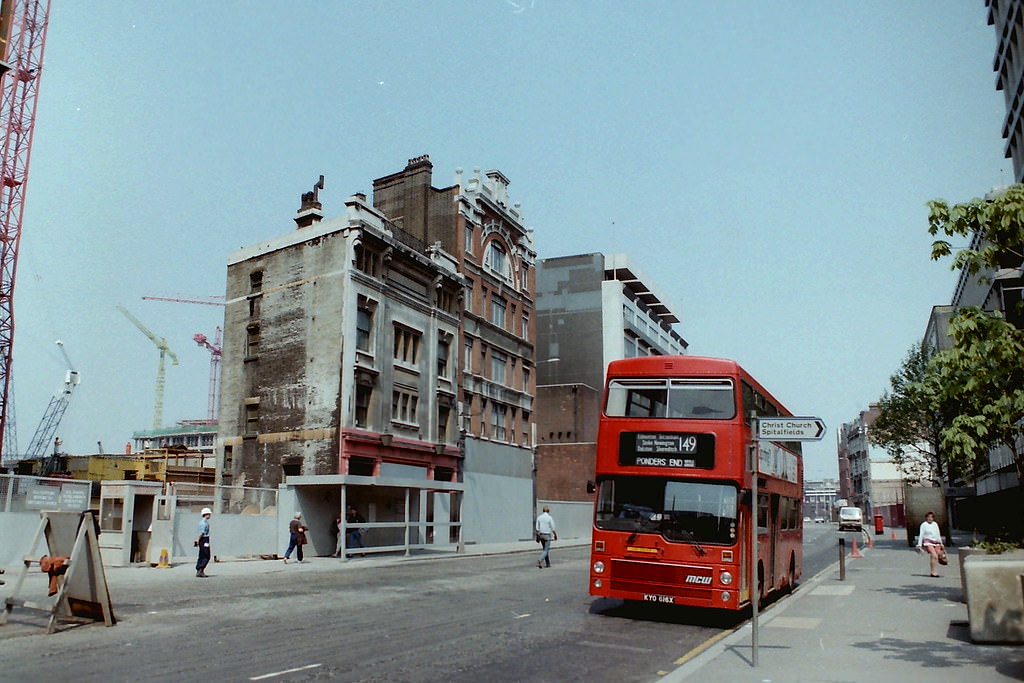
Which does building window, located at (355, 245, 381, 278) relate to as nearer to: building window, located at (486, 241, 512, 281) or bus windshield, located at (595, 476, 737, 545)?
building window, located at (486, 241, 512, 281)

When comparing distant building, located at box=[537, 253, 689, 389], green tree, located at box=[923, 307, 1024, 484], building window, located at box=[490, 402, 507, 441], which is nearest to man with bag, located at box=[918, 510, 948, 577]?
green tree, located at box=[923, 307, 1024, 484]

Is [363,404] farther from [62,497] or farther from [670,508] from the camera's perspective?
[670,508]

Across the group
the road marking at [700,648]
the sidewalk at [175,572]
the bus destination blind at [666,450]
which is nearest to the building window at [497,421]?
the sidewalk at [175,572]

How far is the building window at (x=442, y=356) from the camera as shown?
41500mm

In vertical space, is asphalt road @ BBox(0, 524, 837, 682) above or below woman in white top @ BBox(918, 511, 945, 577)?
below

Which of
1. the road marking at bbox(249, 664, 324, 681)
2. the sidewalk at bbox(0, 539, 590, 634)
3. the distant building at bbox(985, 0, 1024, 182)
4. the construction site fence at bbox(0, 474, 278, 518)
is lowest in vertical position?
the sidewalk at bbox(0, 539, 590, 634)

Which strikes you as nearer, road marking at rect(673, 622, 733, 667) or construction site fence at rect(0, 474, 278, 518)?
road marking at rect(673, 622, 733, 667)

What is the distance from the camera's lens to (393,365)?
37531 millimetres

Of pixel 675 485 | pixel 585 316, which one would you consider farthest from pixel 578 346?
pixel 675 485

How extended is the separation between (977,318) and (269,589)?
15.1 metres

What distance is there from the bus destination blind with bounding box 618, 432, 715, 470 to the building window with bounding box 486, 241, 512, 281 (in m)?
34.2

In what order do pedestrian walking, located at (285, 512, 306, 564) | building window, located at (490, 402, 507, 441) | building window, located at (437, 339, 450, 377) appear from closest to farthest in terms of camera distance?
pedestrian walking, located at (285, 512, 306, 564) → building window, located at (437, 339, 450, 377) → building window, located at (490, 402, 507, 441)

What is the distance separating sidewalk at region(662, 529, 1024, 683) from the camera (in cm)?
894

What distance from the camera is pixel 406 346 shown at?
3906cm
